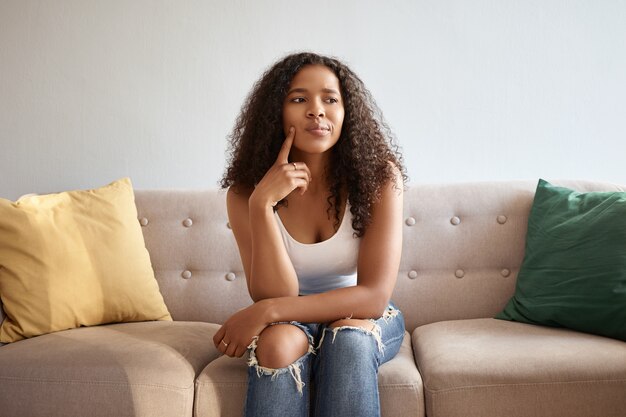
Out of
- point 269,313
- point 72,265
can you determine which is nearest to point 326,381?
point 269,313

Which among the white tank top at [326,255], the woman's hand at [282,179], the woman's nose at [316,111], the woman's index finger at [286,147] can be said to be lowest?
the white tank top at [326,255]

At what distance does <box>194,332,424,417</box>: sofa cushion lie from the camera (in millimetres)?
1599

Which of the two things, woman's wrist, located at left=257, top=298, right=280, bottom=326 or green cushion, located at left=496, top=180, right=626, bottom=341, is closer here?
woman's wrist, located at left=257, top=298, right=280, bottom=326

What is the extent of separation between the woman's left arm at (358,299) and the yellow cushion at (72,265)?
1.84 feet

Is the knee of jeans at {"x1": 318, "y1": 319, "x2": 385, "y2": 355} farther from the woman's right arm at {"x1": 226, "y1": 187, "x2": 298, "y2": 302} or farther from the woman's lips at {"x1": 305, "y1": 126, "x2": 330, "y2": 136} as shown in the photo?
the woman's lips at {"x1": 305, "y1": 126, "x2": 330, "y2": 136}

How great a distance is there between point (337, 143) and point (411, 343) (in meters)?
0.62

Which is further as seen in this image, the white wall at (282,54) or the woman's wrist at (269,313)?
the white wall at (282,54)

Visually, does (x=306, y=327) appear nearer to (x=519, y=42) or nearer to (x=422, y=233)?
(x=422, y=233)

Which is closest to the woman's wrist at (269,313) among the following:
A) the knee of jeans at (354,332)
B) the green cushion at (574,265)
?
the knee of jeans at (354,332)

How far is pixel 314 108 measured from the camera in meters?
1.84

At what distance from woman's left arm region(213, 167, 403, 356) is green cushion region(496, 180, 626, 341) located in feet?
1.60

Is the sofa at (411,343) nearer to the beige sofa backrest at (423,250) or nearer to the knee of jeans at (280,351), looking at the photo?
the beige sofa backrest at (423,250)

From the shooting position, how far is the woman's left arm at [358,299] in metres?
1.62

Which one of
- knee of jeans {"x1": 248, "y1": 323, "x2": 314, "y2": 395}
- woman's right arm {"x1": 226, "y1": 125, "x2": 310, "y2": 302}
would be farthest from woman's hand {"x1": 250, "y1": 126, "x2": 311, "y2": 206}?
knee of jeans {"x1": 248, "y1": 323, "x2": 314, "y2": 395}
